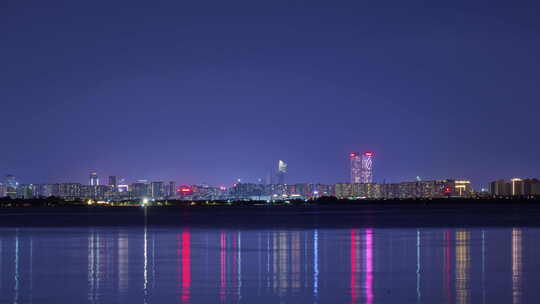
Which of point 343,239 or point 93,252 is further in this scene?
point 343,239

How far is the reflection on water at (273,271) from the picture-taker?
77.7ft

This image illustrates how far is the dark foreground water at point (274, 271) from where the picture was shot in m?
23.7

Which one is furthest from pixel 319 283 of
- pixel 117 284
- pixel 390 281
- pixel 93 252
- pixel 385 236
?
pixel 385 236

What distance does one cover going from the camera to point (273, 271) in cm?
3055

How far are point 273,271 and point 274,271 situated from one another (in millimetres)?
41

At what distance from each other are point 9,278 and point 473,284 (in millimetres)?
15746

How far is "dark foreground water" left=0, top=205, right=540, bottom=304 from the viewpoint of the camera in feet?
77.6

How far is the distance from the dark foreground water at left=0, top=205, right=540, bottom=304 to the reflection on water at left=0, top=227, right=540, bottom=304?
0.04m

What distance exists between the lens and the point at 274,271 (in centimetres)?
3056

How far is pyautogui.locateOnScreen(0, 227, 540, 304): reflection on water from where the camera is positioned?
77.7 feet

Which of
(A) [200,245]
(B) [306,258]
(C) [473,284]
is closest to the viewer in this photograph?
(C) [473,284]

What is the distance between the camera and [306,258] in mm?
36406

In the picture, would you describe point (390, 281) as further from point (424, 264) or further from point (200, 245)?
point (200, 245)

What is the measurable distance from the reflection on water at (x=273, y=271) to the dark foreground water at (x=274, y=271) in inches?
1.4
